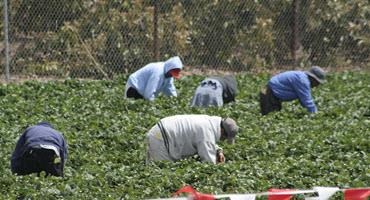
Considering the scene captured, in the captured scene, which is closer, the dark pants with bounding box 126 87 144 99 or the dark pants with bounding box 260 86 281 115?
the dark pants with bounding box 260 86 281 115

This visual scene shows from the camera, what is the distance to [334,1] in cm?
2373

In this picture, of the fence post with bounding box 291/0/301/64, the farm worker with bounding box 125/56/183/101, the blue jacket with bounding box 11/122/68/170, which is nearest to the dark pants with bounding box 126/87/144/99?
Result: the farm worker with bounding box 125/56/183/101

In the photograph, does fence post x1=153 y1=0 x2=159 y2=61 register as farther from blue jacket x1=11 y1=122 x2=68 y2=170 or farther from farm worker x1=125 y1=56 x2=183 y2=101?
blue jacket x1=11 y1=122 x2=68 y2=170

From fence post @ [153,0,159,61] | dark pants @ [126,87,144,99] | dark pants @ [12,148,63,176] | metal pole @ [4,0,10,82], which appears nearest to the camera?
dark pants @ [12,148,63,176]

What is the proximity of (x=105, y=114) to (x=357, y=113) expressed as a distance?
331cm

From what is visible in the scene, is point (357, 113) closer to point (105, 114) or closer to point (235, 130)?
point (105, 114)

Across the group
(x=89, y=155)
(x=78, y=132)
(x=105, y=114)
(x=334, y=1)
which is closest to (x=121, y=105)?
(x=105, y=114)

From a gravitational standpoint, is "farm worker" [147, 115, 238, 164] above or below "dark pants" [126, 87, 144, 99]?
above

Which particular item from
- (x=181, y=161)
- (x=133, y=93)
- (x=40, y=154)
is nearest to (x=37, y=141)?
(x=40, y=154)

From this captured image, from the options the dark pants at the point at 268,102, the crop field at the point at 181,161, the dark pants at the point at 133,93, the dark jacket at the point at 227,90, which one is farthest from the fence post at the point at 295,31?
the dark pants at the point at 268,102

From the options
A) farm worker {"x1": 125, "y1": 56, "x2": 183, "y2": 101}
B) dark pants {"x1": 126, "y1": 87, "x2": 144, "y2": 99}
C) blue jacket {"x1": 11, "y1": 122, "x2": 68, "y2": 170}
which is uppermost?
blue jacket {"x1": 11, "y1": 122, "x2": 68, "y2": 170}

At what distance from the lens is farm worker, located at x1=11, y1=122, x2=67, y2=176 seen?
11430 mm

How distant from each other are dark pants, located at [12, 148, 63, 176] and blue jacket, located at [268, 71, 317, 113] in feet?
18.4

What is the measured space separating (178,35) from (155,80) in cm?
429
